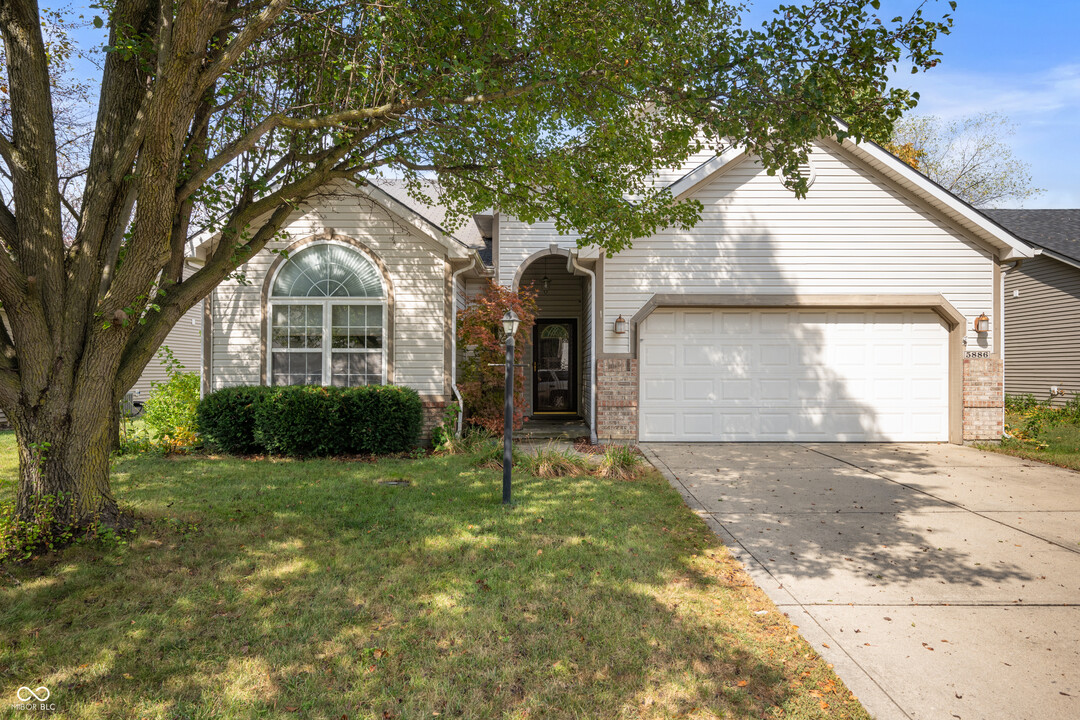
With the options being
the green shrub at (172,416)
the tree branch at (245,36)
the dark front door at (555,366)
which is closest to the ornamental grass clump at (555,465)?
the tree branch at (245,36)

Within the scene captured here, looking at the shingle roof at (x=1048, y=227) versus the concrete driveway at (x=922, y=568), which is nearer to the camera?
the concrete driveway at (x=922, y=568)

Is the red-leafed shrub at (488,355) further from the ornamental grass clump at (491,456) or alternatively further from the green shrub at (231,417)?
the green shrub at (231,417)

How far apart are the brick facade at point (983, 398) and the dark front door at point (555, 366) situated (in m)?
8.19

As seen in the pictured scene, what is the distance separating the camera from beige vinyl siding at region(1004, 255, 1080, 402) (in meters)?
14.2

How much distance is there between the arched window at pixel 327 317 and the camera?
9656 millimetres

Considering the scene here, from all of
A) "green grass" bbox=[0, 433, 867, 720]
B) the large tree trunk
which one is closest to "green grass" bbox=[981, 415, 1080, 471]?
"green grass" bbox=[0, 433, 867, 720]

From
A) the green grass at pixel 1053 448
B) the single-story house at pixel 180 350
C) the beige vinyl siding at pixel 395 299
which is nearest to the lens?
the green grass at pixel 1053 448

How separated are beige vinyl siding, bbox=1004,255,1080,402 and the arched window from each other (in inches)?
614

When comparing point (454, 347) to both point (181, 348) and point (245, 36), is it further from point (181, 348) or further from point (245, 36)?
point (181, 348)

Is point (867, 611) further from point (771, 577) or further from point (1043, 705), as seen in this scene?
point (1043, 705)

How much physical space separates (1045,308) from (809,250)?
9901mm

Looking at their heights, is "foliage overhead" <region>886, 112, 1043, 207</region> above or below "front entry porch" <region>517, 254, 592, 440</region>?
above

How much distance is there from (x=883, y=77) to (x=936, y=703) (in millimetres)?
4936

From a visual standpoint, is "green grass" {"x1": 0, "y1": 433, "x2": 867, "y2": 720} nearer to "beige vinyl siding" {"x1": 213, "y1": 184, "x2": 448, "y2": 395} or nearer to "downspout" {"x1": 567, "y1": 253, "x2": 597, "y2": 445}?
"beige vinyl siding" {"x1": 213, "y1": 184, "x2": 448, "y2": 395}
